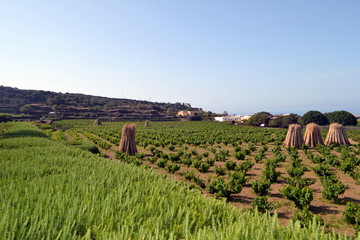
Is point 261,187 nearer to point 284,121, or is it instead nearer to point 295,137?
point 295,137

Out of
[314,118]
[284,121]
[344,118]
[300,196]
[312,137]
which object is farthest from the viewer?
[344,118]

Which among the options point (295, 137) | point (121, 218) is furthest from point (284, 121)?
point (121, 218)

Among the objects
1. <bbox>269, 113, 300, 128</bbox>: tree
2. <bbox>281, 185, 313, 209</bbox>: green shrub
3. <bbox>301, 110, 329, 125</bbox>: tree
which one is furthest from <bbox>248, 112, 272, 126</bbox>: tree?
<bbox>281, 185, 313, 209</bbox>: green shrub

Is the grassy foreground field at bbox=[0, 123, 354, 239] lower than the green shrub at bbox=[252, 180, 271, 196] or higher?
higher

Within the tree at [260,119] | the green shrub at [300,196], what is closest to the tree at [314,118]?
the tree at [260,119]

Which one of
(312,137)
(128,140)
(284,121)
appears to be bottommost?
(128,140)

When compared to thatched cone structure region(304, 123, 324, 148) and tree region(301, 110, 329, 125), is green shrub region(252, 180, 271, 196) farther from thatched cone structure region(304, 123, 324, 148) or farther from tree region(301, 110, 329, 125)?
tree region(301, 110, 329, 125)

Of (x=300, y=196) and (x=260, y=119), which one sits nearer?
(x=300, y=196)

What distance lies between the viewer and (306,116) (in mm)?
68375

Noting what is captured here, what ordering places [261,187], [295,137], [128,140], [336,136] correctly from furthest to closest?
[336,136]
[295,137]
[128,140]
[261,187]

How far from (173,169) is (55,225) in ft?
41.7

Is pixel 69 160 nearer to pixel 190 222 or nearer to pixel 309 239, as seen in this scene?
pixel 190 222

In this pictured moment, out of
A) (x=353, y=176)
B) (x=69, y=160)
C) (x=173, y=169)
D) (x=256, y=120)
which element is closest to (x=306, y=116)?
(x=256, y=120)

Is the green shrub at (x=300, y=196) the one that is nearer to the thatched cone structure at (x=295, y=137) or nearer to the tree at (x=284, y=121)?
the thatched cone structure at (x=295, y=137)
